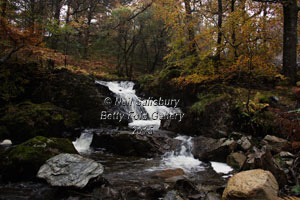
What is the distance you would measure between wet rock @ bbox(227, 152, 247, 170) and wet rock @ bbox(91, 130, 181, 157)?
1.73 metres

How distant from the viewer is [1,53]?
8.31 meters

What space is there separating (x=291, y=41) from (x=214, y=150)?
6059mm

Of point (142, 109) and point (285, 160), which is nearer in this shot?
point (285, 160)

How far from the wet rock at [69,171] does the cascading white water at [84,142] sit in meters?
2.78

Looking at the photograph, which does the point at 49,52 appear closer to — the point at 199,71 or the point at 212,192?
the point at 199,71

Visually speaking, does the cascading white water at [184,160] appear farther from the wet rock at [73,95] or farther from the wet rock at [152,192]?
the wet rock at [73,95]

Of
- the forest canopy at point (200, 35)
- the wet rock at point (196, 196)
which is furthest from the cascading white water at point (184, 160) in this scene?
the forest canopy at point (200, 35)

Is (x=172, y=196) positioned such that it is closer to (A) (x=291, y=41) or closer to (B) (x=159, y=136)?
(B) (x=159, y=136)

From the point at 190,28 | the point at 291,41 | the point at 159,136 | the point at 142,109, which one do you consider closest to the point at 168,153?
the point at 159,136

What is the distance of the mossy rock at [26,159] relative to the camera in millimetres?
4141

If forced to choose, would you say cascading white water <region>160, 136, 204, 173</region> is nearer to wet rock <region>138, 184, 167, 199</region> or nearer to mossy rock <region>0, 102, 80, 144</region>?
wet rock <region>138, 184, 167, 199</region>

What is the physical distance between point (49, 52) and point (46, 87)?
178 cm

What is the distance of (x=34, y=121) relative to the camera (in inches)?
282

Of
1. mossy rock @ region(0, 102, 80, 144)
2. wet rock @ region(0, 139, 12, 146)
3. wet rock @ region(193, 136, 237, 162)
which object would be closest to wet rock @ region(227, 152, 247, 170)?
wet rock @ region(193, 136, 237, 162)
